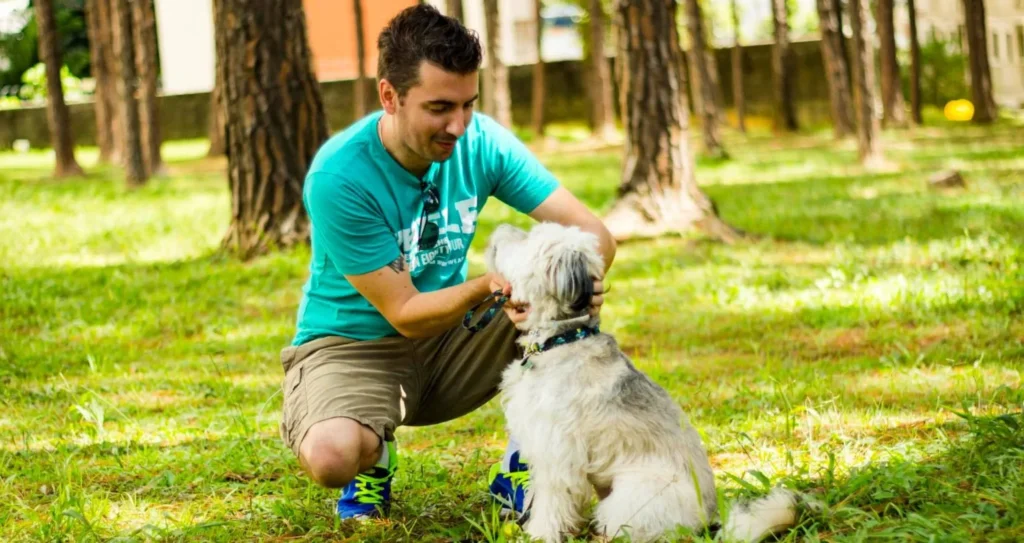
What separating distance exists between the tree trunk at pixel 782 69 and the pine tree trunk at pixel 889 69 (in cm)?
214

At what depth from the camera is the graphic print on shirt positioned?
15.5ft

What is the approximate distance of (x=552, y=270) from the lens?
3854 mm

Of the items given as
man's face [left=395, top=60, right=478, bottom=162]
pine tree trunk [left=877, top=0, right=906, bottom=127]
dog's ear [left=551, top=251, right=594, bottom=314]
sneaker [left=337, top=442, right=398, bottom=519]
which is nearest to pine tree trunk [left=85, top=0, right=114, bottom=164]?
pine tree trunk [left=877, top=0, right=906, bottom=127]

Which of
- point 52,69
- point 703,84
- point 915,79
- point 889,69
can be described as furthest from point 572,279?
point 915,79

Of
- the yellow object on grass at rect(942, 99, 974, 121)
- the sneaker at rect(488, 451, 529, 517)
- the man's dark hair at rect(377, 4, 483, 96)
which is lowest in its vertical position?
the sneaker at rect(488, 451, 529, 517)

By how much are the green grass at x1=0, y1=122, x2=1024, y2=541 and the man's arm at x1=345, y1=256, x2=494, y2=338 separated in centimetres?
82

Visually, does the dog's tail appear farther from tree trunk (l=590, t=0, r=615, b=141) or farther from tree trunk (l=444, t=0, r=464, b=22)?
tree trunk (l=590, t=0, r=615, b=141)

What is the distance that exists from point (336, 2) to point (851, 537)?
4034cm

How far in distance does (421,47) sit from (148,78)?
17.0 m

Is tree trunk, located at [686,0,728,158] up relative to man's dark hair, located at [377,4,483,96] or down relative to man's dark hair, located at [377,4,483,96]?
up

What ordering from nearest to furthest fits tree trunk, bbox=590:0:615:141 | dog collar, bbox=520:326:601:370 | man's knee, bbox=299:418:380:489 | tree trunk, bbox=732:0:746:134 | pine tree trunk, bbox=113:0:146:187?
dog collar, bbox=520:326:601:370 → man's knee, bbox=299:418:380:489 → pine tree trunk, bbox=113:0:146:187 → tree trunk, bbox=590:0:615:141 → tree trunk, bbox=732:0:746:134

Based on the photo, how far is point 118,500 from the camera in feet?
16.4

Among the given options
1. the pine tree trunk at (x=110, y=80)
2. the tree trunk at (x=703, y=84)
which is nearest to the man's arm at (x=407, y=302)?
the tree trunk at (x=703, y=84)

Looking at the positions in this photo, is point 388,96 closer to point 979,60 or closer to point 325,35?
point 979,60
